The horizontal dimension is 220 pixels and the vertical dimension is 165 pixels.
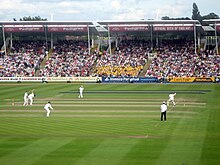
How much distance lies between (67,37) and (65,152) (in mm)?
67052

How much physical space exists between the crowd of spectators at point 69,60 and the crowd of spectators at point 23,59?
2.04 metres

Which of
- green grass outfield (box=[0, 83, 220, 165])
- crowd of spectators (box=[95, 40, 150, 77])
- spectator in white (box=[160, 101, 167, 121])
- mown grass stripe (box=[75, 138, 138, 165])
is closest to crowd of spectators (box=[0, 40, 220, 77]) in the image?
crowd of spectators (box=[95, 40, 150, 77])

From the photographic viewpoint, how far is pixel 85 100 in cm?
4353

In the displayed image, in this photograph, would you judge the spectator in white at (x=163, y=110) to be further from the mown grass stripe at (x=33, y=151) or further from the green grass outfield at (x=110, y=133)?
the mown grass stripe at (x=33, y=151)

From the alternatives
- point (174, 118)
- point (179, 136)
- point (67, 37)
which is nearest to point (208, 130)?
point (179, 136)

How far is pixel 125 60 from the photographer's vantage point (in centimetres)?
7575

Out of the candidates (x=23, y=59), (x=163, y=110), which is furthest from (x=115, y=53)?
(x=163, y=110)

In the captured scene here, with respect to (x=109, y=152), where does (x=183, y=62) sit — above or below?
above

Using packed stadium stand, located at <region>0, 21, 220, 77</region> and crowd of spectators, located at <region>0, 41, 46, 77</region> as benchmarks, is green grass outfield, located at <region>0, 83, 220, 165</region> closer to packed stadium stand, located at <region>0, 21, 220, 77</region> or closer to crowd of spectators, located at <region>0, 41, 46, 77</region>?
packed stadium stand, located at <region>0, 21, 220, 77</region>

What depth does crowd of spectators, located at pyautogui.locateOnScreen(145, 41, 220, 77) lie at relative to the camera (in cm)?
6894

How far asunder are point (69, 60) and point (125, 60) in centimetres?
985

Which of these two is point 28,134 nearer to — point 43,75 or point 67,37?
point 43,75

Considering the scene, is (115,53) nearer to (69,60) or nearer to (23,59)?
(69,60)

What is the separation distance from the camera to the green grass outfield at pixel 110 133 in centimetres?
1948
